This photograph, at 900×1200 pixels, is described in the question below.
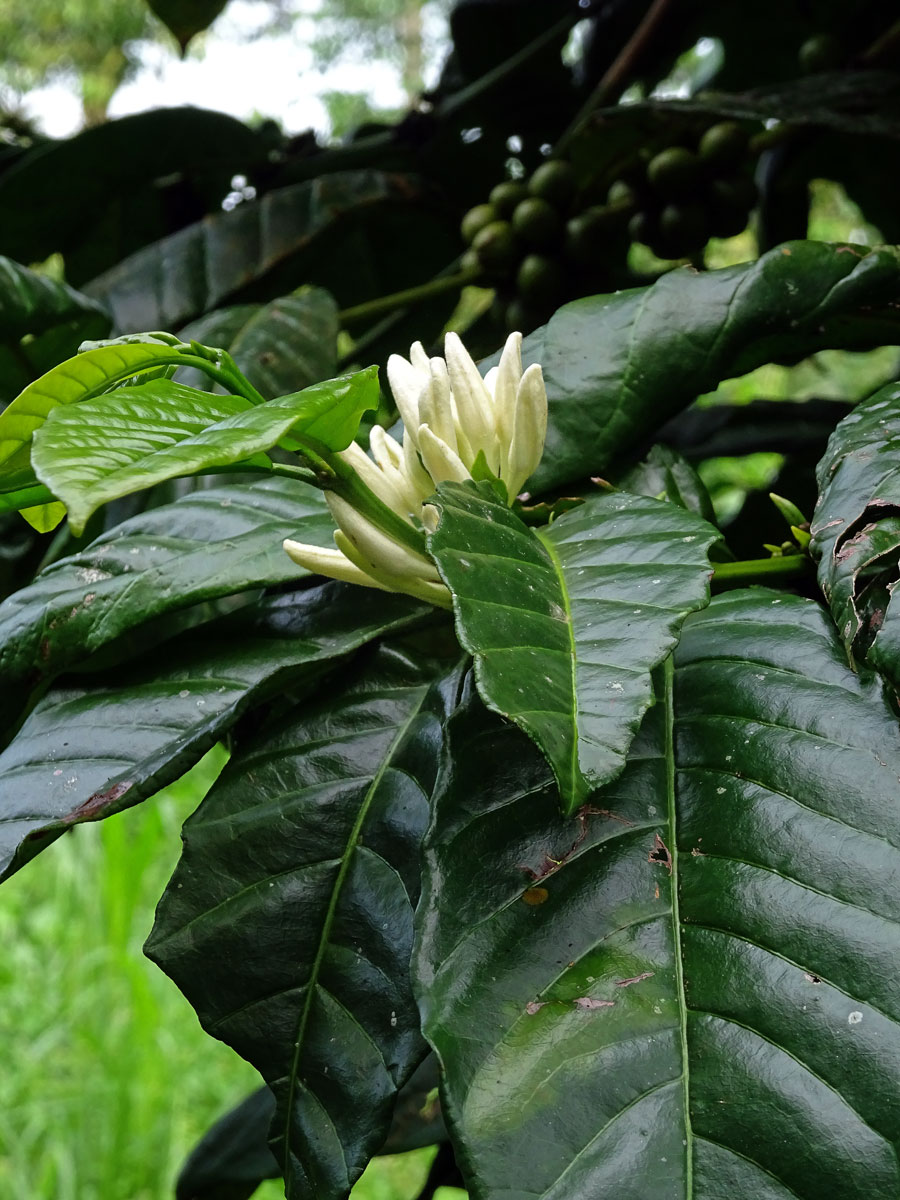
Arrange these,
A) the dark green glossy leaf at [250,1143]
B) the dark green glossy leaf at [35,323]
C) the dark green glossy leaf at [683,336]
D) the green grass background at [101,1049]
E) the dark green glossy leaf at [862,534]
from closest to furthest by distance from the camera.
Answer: the dark green glossy leaf at [862,534] → the dark green glossy leaf at [683,336] → the dark green glossy leaf at [35,323] → the dark green glossy leaf at [250,1143] → the green grass background at [101,1049]

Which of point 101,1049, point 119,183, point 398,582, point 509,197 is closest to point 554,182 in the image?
point 509,197

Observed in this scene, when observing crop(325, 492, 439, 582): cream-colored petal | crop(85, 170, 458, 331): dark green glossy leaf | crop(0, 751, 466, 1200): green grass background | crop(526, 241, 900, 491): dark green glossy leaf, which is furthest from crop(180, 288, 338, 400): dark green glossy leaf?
crop(0, 751, 466, 1200): green grass background

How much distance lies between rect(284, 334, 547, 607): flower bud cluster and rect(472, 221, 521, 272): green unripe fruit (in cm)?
51

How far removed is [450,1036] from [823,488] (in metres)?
0.28

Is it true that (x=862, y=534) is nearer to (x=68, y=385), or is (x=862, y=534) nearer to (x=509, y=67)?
(x=68, y=385)

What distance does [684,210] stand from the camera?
0.97m

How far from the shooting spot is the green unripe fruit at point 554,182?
1004 mm

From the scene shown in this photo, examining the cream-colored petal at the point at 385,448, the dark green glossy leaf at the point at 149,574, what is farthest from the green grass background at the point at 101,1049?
the cream-colored petal at the point at 385,448

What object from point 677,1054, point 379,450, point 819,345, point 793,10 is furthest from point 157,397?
point 793,10

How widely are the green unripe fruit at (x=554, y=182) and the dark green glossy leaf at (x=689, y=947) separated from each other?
672mm

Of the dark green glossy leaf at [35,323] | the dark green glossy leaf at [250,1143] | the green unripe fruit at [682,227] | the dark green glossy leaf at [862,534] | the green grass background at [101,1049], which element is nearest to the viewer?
the dark green glossy leaf at [862,534]

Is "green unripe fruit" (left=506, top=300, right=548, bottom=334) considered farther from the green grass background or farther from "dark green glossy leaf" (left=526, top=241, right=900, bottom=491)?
the green grass background

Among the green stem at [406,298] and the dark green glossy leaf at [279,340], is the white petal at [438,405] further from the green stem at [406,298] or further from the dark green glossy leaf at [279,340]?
the green stem at [406,298]

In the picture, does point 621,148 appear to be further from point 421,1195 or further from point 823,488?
point 421,1195
